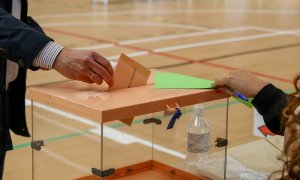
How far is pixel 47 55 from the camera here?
1.52 metres

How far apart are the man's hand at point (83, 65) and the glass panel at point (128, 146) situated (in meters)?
0.16

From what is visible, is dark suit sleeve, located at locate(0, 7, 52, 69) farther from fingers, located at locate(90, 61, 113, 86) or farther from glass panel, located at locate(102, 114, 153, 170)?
glass panel, located at locate(102, 114, 153, 170)

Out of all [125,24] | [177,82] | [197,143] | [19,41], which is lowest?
[125,24]

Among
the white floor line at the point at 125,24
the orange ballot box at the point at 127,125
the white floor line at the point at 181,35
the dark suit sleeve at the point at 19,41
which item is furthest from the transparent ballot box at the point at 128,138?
the white floor line at the point at 125,24

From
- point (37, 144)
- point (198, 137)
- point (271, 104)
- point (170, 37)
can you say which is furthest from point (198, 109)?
point (170, 37)

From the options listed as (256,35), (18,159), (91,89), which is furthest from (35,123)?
(256,35)

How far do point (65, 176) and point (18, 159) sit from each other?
1.25 metres

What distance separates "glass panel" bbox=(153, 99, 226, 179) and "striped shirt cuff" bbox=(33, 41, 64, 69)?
37cm

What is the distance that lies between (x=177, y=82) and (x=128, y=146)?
355 millimetres

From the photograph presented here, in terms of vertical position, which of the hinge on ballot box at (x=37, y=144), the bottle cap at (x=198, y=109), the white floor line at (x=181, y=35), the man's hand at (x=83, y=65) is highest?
the man's hand at (x=83, y=65)

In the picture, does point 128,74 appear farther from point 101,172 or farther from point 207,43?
point 207,43

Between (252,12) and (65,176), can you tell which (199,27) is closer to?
(252,12)

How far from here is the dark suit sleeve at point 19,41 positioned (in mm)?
1499

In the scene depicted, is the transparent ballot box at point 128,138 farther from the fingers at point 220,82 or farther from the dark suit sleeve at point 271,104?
the dark suit sleeve at point 271,104
